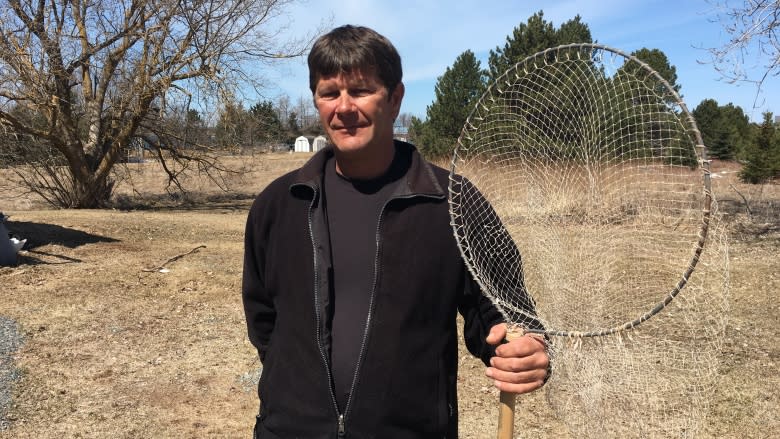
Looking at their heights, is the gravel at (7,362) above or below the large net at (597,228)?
below

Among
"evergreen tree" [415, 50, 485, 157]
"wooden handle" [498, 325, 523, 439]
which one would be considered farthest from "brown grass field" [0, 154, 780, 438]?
"evergreen tree" [415, 50, 485, 157]

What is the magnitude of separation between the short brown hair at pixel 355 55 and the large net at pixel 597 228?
1.08 feet

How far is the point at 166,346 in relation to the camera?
239 inches

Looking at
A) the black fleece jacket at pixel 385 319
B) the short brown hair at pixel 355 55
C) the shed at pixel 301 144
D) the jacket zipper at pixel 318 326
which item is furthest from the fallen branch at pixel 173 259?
the shed at pixel 301 144

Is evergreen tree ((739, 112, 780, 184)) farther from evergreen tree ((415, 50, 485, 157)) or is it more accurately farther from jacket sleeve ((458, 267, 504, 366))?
jacket sleeve ((458, 267, 504, 366))

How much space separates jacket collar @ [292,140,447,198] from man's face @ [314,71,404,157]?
0.16 meters

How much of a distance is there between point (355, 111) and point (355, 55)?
175 mm

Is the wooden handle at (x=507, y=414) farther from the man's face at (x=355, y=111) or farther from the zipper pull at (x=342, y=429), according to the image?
the man's face at (x=355, y=111)

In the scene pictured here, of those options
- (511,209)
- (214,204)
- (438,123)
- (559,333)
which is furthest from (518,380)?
(438,123)

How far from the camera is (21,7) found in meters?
14.1

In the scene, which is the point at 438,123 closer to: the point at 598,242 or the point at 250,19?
the point at 250,19

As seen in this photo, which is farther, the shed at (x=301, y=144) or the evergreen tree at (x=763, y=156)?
the shed at (x=301, y=144)

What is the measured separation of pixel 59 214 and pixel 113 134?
483cm

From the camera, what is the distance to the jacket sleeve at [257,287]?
2.12 m
